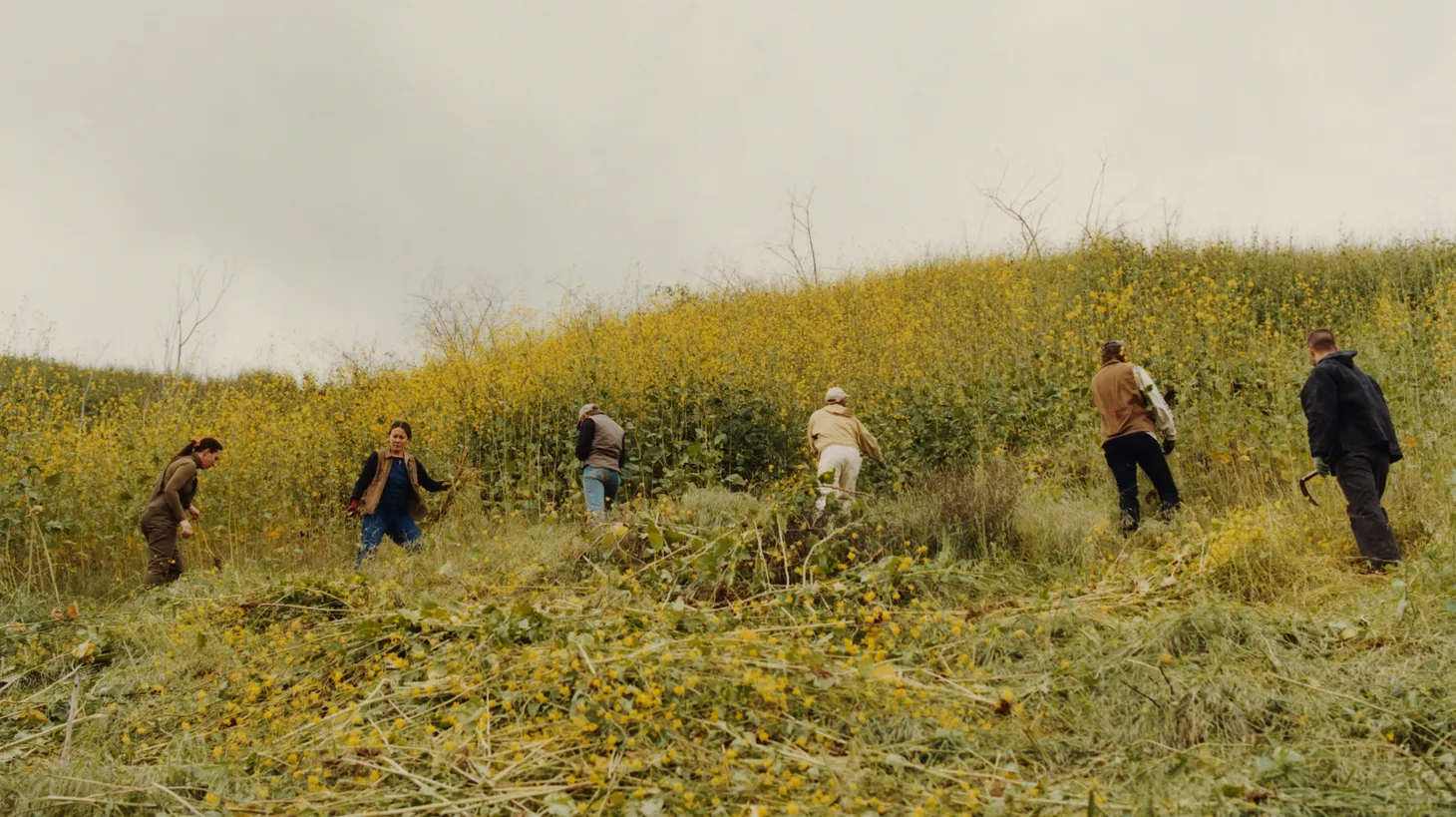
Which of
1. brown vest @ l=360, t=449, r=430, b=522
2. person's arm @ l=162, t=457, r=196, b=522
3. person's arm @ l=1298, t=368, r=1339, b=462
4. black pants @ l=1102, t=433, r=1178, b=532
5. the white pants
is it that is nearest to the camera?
person's arm @ l=1298, t=368, r=1339, b=462

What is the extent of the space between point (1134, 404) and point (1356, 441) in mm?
1783

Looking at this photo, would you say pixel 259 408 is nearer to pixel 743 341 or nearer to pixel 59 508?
pixel 59 508

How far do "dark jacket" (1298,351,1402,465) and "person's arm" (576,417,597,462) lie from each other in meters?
5.93

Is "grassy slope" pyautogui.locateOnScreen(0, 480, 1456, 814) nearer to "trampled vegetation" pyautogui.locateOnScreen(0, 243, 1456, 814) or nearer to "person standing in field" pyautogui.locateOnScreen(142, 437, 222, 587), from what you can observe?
"trampled vegetation" pyautogui.locateOnScreen(0, 243, 1456, 814)

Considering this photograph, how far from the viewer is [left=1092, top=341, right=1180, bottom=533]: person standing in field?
7281 mm

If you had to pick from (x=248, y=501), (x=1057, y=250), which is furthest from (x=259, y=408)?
(x=1057, y=250)

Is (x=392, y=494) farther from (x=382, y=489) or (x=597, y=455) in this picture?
(x=597, y=455)

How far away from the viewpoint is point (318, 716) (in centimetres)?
394

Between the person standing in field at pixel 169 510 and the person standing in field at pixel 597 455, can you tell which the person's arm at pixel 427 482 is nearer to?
the person standing in field at pixel 597 455

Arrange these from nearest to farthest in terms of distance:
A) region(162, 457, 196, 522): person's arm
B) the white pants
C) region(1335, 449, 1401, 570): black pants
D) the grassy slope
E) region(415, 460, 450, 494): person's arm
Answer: the grassy slope < region(1335, 449, 1401, 570): black pants < region(162, 457, 196, 522): person's arm < the white pants < region(415, 460, 450, 494): person's arm

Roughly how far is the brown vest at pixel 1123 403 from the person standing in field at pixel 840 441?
2.02 m

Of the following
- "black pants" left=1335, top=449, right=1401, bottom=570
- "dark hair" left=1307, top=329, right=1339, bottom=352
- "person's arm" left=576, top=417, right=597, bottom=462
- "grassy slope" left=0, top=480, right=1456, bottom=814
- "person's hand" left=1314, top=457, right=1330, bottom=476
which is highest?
"dark hair" left=1307, top=329, right=1339, bottom=352

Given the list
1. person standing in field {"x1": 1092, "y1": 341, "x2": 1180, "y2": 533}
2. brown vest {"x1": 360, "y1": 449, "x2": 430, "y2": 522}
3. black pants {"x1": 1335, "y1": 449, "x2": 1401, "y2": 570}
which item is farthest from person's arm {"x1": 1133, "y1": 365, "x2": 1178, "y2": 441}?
brown vest {"x1": 360, "y1": 449, "x2": 430, "y2": 522}

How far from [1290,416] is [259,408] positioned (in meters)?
12.5
